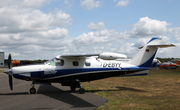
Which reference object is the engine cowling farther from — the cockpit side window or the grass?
the cockpit side window

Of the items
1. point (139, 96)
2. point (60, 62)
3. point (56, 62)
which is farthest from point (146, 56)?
point (56, 62)

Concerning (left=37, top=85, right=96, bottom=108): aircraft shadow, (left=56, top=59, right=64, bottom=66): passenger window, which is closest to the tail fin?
(left=56, top=59, right=64, bottom=66): passenger window

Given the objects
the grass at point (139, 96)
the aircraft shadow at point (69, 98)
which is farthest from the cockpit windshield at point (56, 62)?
the grass at point (139, 96)

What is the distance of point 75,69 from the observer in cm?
1266

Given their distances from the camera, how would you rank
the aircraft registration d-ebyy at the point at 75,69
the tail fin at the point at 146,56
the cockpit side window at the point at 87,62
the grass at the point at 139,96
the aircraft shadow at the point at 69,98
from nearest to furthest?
the grass at the point at 139,96 < the aircraft shadow at the point at 69,98 < the aircraft registration d-ebyy at the point at 75,69 < the cockpit side window at the point at 87,62 < the tail fin at the point at 146,56

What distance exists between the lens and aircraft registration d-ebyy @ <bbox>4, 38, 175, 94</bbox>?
472 inches

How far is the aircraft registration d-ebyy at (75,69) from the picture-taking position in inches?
472

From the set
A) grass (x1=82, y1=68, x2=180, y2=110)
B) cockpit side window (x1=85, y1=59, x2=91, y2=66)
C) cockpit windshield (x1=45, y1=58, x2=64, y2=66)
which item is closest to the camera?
grass (x1=82, y1=68, x2=180, y2=110)

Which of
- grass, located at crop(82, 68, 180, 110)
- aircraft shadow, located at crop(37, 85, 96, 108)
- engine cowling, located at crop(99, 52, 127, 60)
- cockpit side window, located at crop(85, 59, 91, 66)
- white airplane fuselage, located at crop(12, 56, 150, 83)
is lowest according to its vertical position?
grass, located at crop(82, 68, 180, 110)

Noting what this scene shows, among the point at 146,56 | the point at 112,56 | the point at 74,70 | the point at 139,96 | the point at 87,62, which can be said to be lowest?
the point at 139,96

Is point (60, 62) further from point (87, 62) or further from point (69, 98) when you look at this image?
point (69, 98)

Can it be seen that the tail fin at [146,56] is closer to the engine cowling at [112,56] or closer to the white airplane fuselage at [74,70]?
the white airplane fuselage at [74,70]

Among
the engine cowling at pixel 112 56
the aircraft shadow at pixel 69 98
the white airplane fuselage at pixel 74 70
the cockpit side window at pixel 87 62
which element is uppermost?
the engine cowling at pixel 112 56

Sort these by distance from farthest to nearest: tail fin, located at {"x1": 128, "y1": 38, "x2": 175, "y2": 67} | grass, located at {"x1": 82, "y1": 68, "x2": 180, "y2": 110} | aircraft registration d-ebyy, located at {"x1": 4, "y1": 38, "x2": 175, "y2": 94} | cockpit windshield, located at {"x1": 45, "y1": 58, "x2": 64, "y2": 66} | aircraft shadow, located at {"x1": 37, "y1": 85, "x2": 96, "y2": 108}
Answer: tail fin, located at {"x1": 128, "y1": 38, "x2": 175, "y2": 67} < cockpit windshield, located at {"x1": 45, "y1": 58, "x2": 64, "y2": 66} < aircraft registration d-ebyy, located at {"x1": 4, "y1": 38, "x2": 175, "y2": 94} < aircraft shadow, located at {"x1": 37, "y1": 85, "x2": 96, "y2": 108} < grass, located at {"x1": 82, "y1": 68, "x2": 180, "y2": 110}
